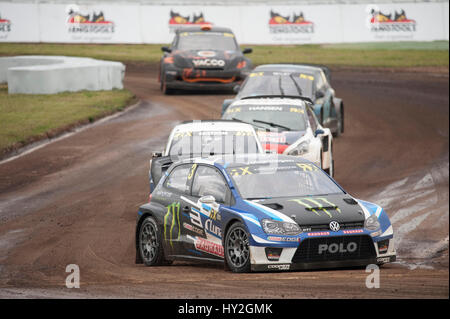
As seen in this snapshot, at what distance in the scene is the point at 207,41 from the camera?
1121 inches

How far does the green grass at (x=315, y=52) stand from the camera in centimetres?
3822

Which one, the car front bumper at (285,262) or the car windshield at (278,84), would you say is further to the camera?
the car windshield at (278,84)

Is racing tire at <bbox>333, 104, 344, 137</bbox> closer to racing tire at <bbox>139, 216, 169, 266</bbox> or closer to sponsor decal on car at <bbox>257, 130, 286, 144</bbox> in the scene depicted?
sponsor decal on car at <bbox>257, 130, 286, 144</bbox>

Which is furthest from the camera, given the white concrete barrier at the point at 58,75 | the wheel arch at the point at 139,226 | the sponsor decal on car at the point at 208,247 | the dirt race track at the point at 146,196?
the white concrete barrier at the point at 58,75

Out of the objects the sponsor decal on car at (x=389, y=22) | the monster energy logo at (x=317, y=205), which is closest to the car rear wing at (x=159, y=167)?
the monster energy logo at (x=317, y=205)

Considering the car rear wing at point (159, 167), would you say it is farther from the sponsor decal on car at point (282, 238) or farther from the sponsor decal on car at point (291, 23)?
the sponsor decal on car at point (291, 23)

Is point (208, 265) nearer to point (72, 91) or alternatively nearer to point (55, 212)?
point (55, 212)

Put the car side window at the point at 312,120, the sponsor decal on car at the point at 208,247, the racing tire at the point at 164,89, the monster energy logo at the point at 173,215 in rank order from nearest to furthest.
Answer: the sponsor decal on car at the point at 208,247
the monster energy logo at the point at 173,215
the car side window at the point at 312,120
the racing tire at the point at 164,89

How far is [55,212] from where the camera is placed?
14891 mm

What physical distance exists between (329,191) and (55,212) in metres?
5.36

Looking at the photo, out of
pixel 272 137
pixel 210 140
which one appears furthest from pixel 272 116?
pixel 210 140

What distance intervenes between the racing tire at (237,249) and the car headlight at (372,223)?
133 cm

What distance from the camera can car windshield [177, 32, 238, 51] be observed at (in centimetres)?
2822

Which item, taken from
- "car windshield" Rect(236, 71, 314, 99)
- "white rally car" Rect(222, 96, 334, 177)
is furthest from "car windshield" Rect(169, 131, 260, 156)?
"car windshield" Rect(236, 71, 314, 99)
